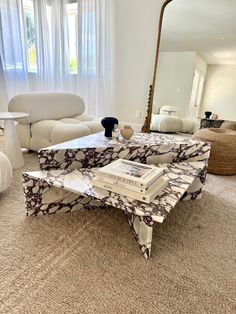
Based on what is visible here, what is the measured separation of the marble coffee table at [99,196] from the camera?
1.19 m

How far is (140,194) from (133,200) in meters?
0.05

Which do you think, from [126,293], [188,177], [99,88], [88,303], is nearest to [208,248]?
[188,177]

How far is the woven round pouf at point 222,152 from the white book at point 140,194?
121 cm

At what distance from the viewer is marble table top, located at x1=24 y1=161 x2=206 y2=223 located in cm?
117

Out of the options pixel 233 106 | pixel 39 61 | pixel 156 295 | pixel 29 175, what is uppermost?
pixel 39 61

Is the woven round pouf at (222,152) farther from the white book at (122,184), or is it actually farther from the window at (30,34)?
the window at (30,34)

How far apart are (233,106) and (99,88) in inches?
79.3

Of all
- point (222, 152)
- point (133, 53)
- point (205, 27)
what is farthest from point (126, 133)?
point (133, 53)

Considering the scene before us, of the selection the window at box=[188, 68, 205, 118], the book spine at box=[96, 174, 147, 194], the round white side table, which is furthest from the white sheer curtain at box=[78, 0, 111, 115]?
the book spine at box=[96, 174, 147, 194]

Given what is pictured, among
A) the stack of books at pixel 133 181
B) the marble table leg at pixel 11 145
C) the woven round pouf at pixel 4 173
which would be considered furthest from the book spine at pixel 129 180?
the marble table leg at pixel 11 145

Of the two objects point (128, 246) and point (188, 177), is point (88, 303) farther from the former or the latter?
point (188, 177)

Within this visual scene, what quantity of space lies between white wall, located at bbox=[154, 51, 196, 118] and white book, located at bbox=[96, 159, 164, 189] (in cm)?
207

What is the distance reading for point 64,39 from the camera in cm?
374

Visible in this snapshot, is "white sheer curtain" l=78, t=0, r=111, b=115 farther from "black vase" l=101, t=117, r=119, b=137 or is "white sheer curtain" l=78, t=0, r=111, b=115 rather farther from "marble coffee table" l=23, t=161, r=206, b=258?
"marble coffee table" l=23, t=161, r=206, b=258
